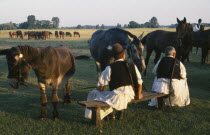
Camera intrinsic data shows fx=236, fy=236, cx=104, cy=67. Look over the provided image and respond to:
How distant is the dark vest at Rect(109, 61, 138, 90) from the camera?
499 centimetres

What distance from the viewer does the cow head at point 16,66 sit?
5.10 meters

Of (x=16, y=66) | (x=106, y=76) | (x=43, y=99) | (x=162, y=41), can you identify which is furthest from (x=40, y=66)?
(x=162, y=41)

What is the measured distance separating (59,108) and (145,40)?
23.4 ft

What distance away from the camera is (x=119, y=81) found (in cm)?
507

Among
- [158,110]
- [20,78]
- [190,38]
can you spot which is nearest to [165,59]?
[158,110]

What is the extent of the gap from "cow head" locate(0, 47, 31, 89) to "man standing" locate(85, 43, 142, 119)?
1717mm

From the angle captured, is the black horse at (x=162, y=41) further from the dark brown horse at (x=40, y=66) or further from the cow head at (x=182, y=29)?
the dark brown horse at (x=40, y=66)

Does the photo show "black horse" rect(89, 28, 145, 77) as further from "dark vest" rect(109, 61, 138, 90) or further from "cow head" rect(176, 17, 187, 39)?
"cow head" rect(176, 17, 187, 39)

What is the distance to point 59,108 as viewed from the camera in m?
6.77

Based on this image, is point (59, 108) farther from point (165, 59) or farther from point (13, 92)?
point (165, 59)

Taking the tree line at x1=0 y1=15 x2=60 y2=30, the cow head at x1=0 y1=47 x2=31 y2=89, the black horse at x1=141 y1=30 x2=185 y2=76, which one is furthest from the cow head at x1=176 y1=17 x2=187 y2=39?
the tree line at x1=0 y1=15 x2=60 y2=30

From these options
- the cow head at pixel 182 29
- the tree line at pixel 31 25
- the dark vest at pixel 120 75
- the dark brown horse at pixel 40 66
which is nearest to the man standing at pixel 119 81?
the dark vest at pixel 120 75

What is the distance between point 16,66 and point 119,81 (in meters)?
2.29

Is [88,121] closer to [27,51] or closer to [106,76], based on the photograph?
[106,76]
